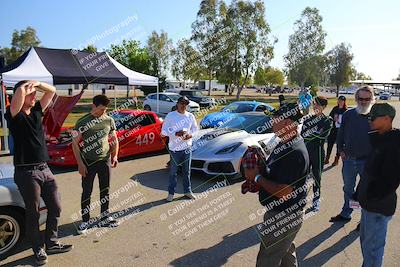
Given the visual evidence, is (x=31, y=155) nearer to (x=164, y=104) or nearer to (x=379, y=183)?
(x=379, y=183)

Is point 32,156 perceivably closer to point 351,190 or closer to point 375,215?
point 375,215

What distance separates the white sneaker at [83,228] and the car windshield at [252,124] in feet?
14.7

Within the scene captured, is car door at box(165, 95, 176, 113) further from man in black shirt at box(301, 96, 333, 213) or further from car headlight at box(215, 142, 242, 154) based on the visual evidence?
man in black shirt at box(301, 96, 333, 213)

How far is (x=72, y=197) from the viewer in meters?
6.25

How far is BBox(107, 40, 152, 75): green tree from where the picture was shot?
3956cm

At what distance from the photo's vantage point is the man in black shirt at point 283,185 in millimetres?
2656

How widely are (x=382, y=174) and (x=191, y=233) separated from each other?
262cm

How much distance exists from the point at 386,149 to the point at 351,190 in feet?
7.01

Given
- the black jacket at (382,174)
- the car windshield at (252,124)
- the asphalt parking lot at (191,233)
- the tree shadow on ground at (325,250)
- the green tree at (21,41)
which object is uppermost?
the green tree at (21,41)

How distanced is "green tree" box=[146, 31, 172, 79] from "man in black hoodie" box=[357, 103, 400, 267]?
4003 centimetres

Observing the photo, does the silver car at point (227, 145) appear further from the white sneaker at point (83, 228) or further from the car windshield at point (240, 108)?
the car windshield at point (240, 108)

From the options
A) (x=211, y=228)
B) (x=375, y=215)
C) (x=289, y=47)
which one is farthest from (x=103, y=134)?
(x=289, y=47)

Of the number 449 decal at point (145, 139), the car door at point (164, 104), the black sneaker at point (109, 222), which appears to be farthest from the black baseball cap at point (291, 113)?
the car door at point (164, 104)

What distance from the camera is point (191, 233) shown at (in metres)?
4.84
